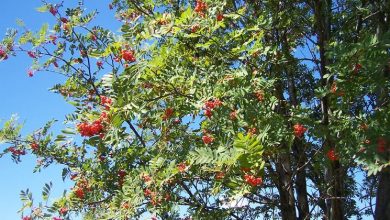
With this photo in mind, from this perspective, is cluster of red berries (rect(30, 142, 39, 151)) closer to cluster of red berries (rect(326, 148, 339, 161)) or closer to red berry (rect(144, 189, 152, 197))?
red berry (rect(144, 189, 152, 197))

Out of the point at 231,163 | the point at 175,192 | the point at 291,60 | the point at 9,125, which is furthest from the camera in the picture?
the point at 291,60

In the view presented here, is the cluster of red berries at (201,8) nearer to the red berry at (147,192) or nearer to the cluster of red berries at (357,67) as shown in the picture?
the cluster of red berries at (357,67)

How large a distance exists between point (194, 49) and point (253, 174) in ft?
8.02

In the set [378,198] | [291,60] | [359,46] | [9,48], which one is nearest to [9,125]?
[9,48]

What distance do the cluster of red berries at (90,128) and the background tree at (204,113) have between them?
0.01 m

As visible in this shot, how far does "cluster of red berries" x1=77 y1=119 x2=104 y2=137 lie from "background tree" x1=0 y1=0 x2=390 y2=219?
12mm

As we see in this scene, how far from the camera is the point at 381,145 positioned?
4133mm

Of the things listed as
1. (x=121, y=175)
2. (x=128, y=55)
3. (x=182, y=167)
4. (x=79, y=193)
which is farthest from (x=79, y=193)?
(x=128, y=55)

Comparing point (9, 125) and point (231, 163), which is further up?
point (9, 125)

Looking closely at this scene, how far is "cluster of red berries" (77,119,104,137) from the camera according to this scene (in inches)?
182

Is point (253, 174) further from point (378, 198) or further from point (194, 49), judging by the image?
point (378, 198)

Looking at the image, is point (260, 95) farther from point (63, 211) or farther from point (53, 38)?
point (53, 38)

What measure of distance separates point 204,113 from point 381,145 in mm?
2059

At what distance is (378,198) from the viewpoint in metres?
7.19
